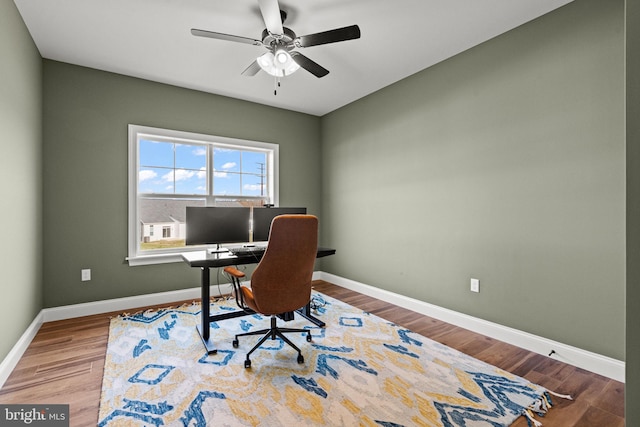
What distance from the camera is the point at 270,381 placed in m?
1.96

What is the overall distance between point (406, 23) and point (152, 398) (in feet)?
10.8

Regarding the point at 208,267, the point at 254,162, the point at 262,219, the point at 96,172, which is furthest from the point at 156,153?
the point at 208,267

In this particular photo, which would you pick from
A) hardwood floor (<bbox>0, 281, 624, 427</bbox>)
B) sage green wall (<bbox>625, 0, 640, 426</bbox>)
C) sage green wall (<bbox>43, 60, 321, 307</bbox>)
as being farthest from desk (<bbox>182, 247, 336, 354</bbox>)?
sage green wall (<bbox>625, 0, 640, 426</bbox>)

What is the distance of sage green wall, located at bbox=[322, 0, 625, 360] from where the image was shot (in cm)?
206

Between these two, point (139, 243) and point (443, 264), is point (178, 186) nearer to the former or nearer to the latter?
point (139, 243)

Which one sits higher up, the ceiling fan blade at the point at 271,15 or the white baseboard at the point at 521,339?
the ceiling fan blade at the point at 271,15

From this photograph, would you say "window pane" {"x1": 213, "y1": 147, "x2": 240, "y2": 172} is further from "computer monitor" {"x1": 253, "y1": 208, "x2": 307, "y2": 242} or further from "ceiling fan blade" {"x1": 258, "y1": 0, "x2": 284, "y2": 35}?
"ceiling fan blade" {"x1": 258, "y1": 0, "x2": 284, "y2": 35}

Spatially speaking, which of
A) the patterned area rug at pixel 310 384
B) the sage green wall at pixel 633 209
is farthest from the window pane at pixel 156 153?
the sage green wall at pixel 633 209

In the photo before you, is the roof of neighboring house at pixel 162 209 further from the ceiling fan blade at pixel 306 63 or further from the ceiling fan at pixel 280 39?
the ceiling fan blade at pixel 306 63

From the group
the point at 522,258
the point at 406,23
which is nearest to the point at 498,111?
the point at 406,23

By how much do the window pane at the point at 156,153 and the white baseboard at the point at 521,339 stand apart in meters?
3.16

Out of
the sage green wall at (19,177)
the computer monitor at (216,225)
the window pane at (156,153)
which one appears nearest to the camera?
the sage green wall at (19,177)

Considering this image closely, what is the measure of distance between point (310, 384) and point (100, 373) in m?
1.49

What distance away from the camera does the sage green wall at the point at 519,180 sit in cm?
206
